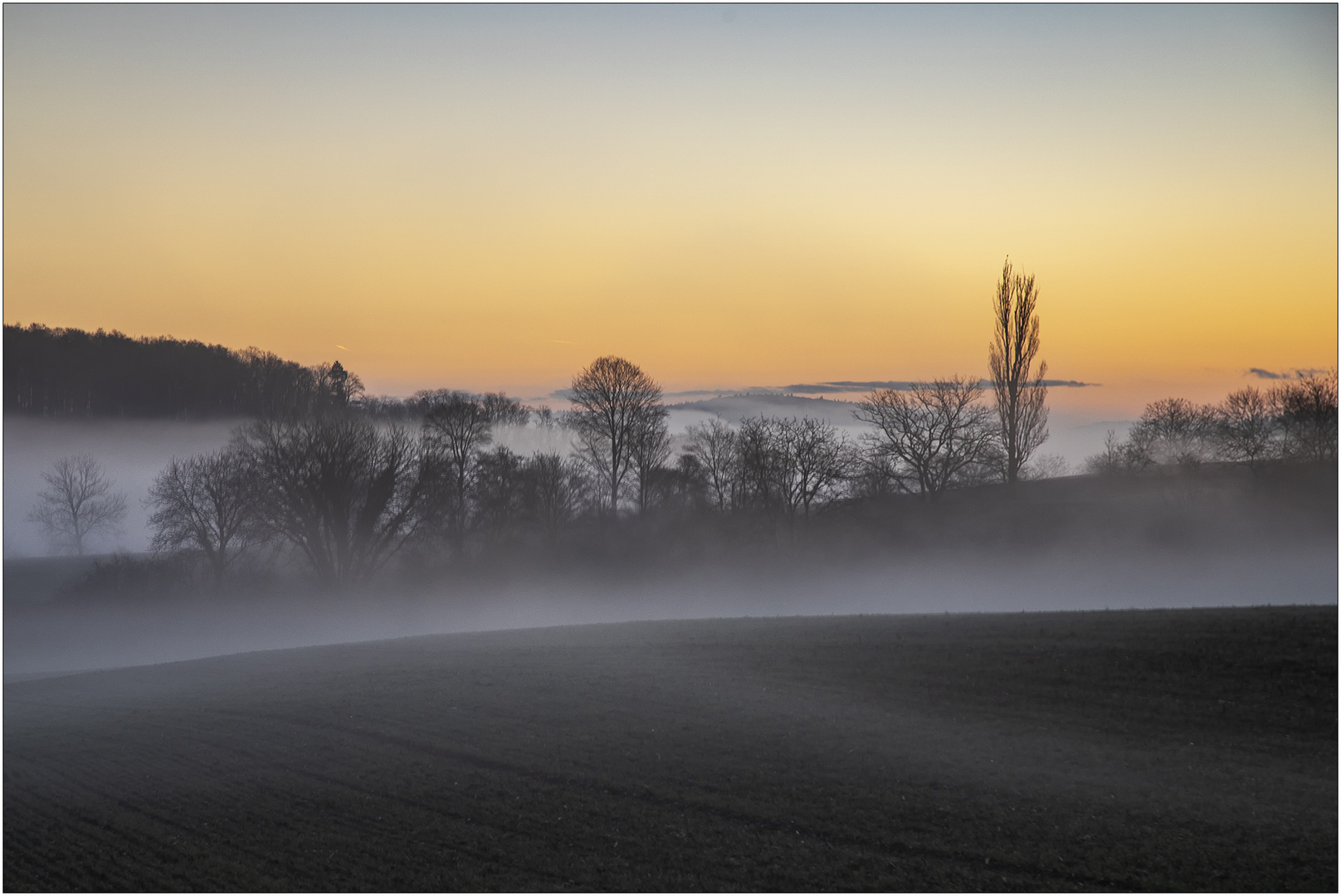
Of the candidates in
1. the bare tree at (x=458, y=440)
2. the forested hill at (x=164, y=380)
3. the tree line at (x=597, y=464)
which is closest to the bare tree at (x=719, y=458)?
the tree line at (x=597, y=464)

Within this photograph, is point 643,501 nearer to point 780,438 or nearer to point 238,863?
point 780,438

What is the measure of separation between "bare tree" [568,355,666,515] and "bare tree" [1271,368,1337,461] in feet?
154

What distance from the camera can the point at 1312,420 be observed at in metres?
62.0

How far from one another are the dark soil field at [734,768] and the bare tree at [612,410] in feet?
141

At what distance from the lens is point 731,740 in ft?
59.8

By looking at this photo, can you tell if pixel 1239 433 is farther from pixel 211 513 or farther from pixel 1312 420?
pixel 211 513

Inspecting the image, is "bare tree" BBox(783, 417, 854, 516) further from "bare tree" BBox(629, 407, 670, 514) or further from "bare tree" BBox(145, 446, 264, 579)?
"bare tree" BBox(145, 446, 264, 579)

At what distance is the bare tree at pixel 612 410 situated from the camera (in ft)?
232

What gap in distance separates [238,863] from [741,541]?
63.5 meters

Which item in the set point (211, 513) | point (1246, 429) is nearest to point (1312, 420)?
point (1246, 429)

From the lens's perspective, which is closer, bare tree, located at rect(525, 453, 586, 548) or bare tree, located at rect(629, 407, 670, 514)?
bare tree, located at rect(629, 407, 670, 514)

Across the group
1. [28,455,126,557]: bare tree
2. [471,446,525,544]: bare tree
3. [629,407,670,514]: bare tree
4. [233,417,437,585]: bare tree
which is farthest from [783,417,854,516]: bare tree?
[28,455,126,557]: bare tree

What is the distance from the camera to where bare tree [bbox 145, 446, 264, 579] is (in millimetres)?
59500

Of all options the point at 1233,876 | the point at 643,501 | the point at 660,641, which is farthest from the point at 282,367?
the point at 1233,876
